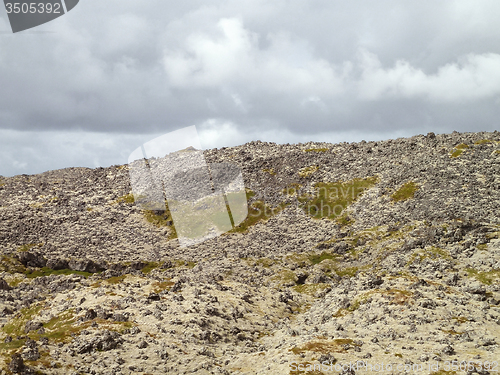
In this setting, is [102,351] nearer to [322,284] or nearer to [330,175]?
[322,284]

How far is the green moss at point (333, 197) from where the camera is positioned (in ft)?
386

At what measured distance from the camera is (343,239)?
331 ft

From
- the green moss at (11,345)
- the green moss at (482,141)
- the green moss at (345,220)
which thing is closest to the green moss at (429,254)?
the green moss at (345,220)

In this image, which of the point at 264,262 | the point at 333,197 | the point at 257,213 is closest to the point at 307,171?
the point at 333,197

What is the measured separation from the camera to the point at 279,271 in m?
88.9

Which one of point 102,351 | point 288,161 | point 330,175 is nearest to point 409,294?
point 102,351

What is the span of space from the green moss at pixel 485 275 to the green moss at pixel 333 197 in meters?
55.1

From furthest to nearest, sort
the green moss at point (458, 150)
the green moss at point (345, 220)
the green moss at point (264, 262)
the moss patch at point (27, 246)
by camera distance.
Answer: the green moss at point (458, 150), the moss patch at point (27, 246), the green moss at point (345, 220), the green moss at point (264, 262)

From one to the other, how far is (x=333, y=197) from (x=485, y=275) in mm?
66074

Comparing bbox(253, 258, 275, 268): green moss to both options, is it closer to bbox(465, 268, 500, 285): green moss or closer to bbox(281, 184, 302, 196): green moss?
bbox(281, 184, 302, 196): green moss

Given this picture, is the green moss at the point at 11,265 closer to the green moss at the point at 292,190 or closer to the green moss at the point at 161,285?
the green moss at the point at 161,285

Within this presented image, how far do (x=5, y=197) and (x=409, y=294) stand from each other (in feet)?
461

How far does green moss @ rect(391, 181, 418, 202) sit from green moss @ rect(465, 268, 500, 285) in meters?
48.9

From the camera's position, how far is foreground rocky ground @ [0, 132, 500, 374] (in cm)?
4309
